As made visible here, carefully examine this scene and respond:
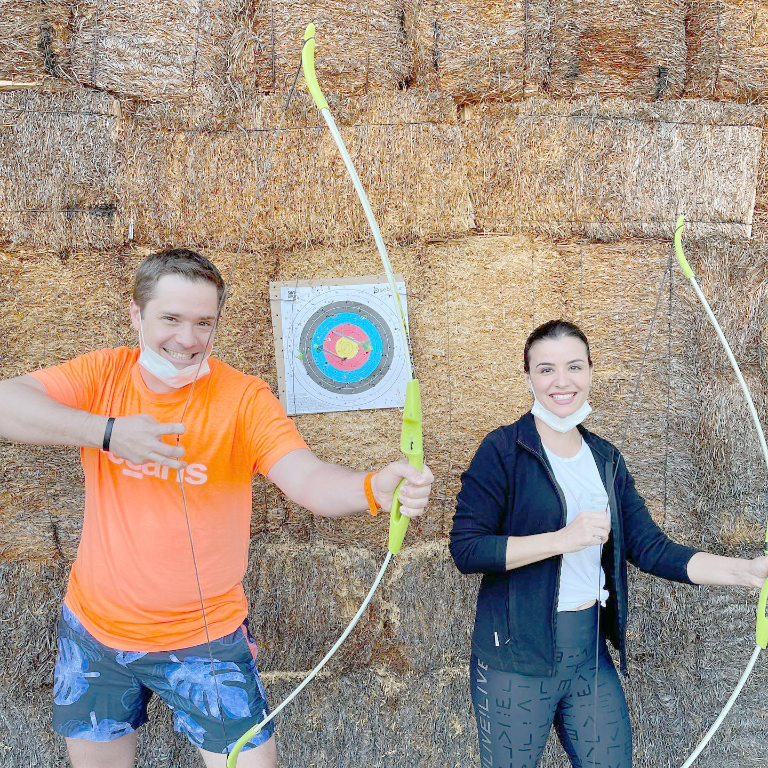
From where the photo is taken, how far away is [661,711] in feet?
7.92

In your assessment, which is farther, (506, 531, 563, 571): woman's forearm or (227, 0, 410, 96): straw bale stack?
(227, 0, 410, 96): straw bale stack

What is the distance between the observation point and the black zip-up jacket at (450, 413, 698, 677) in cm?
149

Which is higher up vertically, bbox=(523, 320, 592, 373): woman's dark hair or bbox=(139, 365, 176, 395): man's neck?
bbox=(523, 320, 592, 373): woman's dark hair

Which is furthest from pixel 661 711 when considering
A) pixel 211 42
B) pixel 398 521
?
pixel 211 42

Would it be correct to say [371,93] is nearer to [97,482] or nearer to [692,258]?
[692,258]

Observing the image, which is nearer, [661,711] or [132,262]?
[132,262]

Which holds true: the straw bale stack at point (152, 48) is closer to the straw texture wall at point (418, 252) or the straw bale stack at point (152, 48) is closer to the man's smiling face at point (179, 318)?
the straw texture wall at point (418, 252)

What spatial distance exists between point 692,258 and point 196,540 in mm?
1788

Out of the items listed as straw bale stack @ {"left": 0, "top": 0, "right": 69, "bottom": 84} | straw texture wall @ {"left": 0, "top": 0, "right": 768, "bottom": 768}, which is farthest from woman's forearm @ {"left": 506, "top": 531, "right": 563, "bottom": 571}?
straw bale stack @ {"left": 0, "top": 0, "right": 69, "bottom": 84}

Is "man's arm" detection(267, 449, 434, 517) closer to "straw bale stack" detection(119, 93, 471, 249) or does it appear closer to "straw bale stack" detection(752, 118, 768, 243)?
"straw bale stack" detection(119, 93, 471, 249)

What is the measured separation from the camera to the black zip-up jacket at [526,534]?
1.49m

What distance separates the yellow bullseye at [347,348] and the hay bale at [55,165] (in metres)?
0.79

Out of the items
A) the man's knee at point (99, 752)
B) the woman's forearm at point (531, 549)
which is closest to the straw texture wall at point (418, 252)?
the man's knee at point (99, 752)

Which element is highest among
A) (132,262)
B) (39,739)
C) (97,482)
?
(132,262)
